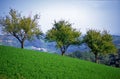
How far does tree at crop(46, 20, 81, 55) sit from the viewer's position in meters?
72.8

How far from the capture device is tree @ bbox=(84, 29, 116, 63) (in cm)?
7331

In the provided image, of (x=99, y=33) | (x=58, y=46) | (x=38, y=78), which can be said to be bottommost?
(x=38, y=78)

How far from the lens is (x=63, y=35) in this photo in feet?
240

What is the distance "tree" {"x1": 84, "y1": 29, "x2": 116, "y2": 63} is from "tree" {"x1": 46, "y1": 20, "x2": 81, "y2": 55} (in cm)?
443

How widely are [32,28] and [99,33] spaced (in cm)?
2736

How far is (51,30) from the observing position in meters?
74.3

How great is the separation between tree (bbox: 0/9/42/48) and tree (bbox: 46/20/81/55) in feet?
22.9

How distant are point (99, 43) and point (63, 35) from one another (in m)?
13.9

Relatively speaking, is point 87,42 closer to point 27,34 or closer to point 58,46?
point 58,46

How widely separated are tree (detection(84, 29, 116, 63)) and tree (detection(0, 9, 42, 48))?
2053cm

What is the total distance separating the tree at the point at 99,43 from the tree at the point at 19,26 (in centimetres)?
2053

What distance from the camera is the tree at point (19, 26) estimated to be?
65.1m

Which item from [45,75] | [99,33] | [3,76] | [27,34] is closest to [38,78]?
[45,75]

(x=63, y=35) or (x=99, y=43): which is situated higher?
(x=63, y=35)
